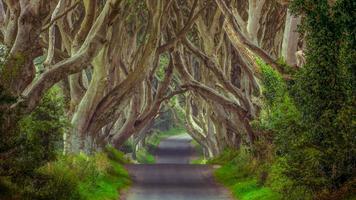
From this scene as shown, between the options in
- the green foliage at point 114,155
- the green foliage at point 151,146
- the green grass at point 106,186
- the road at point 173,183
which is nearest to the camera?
the green grass at point 106,186

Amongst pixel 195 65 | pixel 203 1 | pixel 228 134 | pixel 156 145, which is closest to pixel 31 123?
pixel 203 1

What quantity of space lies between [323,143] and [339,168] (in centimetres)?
68

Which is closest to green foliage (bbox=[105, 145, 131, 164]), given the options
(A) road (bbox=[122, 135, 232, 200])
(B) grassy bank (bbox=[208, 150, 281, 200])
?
(A) road (bbox=[122, 135, 232, 200])

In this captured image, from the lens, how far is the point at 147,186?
2855cm

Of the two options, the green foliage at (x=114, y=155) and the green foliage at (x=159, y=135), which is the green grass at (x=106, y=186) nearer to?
the green foliage at (x=114, y=155)

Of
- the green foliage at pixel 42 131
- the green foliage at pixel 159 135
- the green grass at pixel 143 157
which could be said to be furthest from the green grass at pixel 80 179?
the green foliage at pixel 159 135

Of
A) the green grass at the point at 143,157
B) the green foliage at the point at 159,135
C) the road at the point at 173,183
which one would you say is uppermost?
the green foliage at the point at 159,135

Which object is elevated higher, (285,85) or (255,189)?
(285,85)

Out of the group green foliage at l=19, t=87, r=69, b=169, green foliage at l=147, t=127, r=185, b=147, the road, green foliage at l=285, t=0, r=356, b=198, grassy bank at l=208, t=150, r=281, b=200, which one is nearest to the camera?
green foliage at l=285, t=0, r=356, b=198

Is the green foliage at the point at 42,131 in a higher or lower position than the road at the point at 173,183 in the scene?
higher

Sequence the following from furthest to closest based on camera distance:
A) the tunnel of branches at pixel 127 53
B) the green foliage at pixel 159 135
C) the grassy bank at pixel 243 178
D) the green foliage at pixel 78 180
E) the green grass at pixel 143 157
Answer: the green foliage at pixel 159 135
the green grass at pixel 143 157
the grassy bank at pixel 243 178
the tunnel of branches at pixel 127 53
the green foliage at pixel 78 180

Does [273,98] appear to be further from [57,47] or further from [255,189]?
[57,47]

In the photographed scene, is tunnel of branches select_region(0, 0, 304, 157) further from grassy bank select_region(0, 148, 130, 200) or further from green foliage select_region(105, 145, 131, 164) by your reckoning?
grassy bank select_region(0, 148, 130, 200)

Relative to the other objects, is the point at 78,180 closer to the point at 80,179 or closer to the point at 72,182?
the point at 80,179
